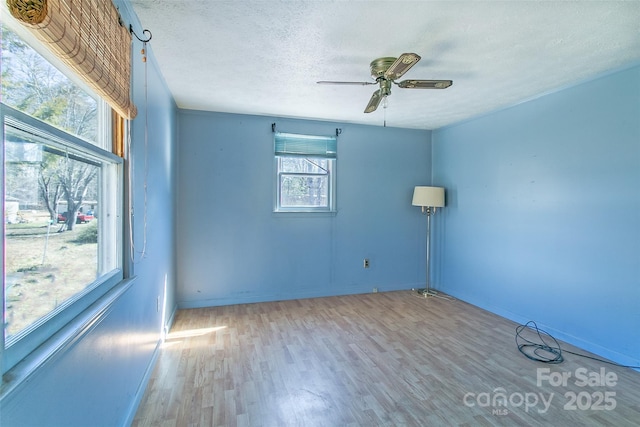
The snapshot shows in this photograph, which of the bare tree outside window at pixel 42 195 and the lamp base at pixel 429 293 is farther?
the lamp base at pixel 429 293

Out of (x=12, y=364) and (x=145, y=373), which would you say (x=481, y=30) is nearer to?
(x=12, y=364)

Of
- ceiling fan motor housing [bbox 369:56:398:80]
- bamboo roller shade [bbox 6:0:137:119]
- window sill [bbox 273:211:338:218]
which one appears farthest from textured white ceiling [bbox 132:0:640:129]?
window sill [bbox 273:211:338:218]

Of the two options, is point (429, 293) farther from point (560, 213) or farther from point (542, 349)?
point (560, 213)

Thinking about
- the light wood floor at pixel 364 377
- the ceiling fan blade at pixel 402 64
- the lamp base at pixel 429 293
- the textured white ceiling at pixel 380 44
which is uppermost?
the textured white ceiling at pixel 380 44

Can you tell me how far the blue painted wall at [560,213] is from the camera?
7.89ft

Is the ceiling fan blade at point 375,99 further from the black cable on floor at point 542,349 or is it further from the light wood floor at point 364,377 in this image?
the black cable on floor at point 542,349

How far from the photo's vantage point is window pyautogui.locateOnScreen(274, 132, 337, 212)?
3928mm

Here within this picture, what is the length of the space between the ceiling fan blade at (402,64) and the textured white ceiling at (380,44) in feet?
0.72

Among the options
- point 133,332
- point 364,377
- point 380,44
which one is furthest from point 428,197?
point 133,332

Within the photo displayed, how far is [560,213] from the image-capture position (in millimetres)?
2861

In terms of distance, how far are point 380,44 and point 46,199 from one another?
6.65ft

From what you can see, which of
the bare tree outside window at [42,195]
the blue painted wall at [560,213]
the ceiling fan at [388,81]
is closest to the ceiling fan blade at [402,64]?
the ceiling fan at [388,81]

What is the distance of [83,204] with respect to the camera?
1.32m

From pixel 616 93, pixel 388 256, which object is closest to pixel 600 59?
pixel 616 93
